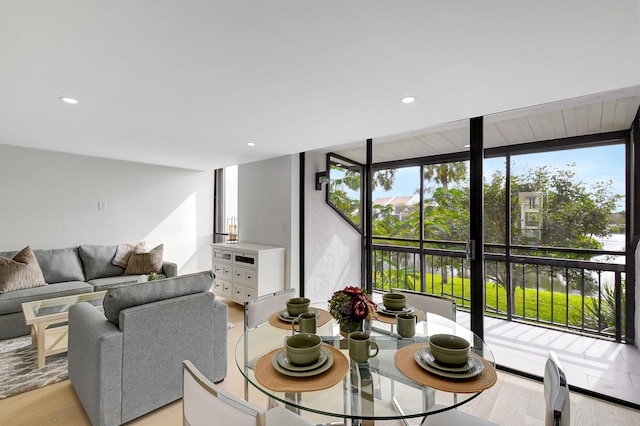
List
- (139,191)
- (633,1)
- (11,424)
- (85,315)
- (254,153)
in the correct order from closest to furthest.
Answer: (633,1) < (11,424) < (85,315) < (254,153) < (139,191)

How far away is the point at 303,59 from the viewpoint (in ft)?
5.62

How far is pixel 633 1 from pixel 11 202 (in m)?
6.05

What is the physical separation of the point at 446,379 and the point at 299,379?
0.55 m

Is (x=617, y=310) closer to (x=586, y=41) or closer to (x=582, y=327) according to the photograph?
(x=582, y=327)

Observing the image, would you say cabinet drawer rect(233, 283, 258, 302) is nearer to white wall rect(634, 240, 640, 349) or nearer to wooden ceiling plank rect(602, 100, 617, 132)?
white wall rect(634, 240, 640, 349)

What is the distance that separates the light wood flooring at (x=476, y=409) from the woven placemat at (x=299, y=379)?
103 cm

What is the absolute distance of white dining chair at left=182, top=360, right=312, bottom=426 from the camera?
0.87 meters

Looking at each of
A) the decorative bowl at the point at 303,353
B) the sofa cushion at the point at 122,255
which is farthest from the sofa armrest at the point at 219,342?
the sofa cushion at the point at 122,255

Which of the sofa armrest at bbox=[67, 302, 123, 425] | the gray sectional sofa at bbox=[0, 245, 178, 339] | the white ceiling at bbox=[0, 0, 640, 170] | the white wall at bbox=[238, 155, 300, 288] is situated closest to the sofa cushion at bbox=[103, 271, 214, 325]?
the sofa armrest at bbox=[67, 302, 123, 425]

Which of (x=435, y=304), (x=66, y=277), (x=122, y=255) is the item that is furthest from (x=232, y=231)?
(x=435, y=304)

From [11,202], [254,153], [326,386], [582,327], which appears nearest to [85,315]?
[326,386]

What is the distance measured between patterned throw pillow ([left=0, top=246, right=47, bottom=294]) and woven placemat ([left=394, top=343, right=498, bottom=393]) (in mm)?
4264

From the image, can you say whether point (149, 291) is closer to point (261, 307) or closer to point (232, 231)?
point (261, 307)

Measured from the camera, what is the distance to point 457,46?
1.57 metres
